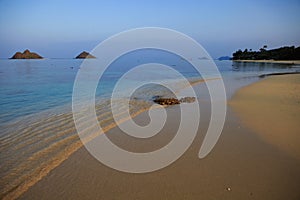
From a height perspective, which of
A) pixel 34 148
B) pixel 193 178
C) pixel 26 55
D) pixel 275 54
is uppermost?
pixel 26 55

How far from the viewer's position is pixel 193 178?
398 centimetres

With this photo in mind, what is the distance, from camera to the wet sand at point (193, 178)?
3.54 meters

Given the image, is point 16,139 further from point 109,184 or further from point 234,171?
point 234,171

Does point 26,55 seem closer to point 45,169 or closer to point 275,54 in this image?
point 275,54

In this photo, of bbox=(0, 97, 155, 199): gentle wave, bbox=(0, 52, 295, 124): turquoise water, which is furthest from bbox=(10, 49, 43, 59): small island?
bbox=(0, 97, 155, 199): gentle wave

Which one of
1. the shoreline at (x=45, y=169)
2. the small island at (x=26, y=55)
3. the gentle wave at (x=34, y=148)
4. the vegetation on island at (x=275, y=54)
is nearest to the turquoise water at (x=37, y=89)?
the gentle wave at (x=34, y=148)

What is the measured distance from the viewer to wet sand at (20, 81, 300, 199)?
11.6 ft

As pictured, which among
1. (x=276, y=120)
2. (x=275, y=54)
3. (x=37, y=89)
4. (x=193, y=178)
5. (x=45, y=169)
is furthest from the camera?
(x=275, y=54)

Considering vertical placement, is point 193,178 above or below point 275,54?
below

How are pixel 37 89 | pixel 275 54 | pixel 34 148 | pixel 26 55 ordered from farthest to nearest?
1. pixel 26 55
2. pixel 275 54
3. pixel 37 89
4. pixel 34 148

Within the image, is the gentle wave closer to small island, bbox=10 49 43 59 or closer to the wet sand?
the wet sand

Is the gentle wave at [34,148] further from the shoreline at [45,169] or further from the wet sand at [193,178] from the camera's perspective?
the wet sand at [193,178]

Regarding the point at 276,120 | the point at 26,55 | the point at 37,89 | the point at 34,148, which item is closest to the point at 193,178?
the point at 34,148

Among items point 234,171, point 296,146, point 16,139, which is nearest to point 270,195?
point 234,171
